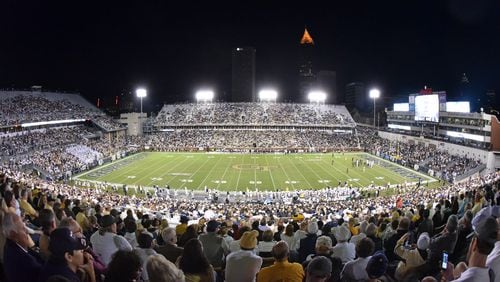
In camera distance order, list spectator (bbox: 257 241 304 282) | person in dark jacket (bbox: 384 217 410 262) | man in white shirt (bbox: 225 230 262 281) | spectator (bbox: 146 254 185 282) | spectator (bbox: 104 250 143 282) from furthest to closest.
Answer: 1. person in dark jacket (bbox: 384 217 410 262)
2. man in white shirt (bbox: 225 230 262 281)
3. spectator (bbox: 257 241 304 282)
4. spectator (bbox: 104 250 143 282)
5. spectator (bbox: 146 254 185 282)

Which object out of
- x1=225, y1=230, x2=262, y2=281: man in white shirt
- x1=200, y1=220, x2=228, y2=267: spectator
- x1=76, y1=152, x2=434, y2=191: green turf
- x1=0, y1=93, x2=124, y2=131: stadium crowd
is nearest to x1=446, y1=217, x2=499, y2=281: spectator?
x1=225, y1=230, x2=262, y2=281: man in white shirt

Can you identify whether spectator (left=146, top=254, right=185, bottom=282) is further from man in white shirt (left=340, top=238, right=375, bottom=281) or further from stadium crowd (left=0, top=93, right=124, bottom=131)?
stadium crowd (left=0, top=93, right=124, bottom=131)

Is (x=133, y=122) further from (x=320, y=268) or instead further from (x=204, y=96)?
(x=320, y=268)

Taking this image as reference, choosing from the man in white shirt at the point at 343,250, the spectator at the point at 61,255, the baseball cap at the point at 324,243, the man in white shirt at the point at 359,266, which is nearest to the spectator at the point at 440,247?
the man in white shirt at the point at 343,250

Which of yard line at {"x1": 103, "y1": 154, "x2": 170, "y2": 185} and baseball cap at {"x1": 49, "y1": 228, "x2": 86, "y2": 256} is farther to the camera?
yard line at {"x1": 103, "y1": 154, "x2": 170, "y2": 185}

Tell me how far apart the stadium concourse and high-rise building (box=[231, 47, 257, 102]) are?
257 feet

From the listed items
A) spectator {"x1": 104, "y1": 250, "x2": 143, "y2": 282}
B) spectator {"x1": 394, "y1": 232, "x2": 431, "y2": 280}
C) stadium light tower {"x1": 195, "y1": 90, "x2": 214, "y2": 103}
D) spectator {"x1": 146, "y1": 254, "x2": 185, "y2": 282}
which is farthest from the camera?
stadium light tower {"x1": 195, "y1": 90, "x2": 214, "y2": 103}

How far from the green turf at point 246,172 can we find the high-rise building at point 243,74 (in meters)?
116

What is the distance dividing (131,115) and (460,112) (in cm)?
6497

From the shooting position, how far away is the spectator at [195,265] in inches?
163

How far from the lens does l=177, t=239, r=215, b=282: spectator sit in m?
4.15

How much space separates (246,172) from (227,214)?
2787cm

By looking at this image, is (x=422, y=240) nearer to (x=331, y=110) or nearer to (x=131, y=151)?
(x=131, y=151)

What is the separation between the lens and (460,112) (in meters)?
59.1
